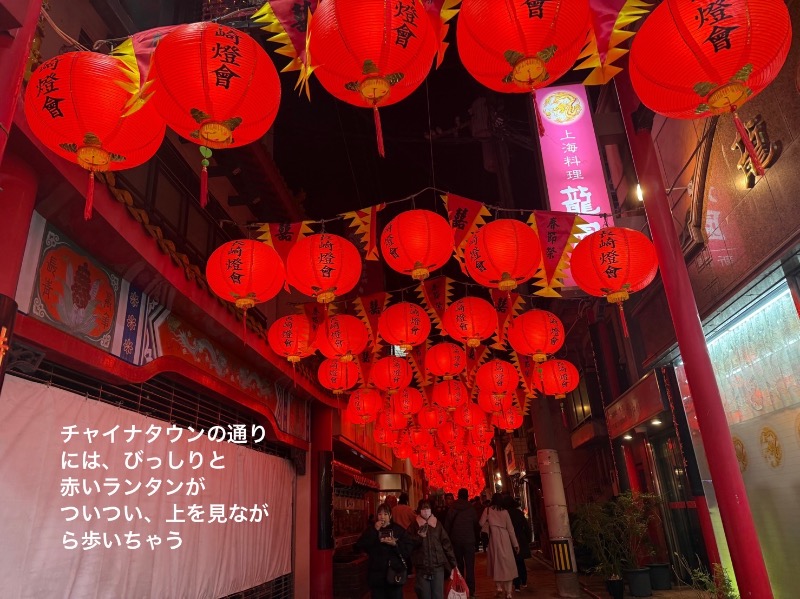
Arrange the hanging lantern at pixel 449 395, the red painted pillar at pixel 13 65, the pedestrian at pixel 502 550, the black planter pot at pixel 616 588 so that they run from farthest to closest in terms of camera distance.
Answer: the hanging lantern at pixel 449 395 → the pedestrian at pixel 502 550 → the black planter pot at pixel 616 588 → the red painted pillar at pixel 13 65

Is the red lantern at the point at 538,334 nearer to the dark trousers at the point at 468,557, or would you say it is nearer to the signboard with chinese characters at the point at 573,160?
the signboard with chinese characters at the point at 573,160

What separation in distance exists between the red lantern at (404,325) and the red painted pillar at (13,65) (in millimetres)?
6568

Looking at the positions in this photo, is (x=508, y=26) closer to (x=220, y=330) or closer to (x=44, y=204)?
(x=44, y=204)

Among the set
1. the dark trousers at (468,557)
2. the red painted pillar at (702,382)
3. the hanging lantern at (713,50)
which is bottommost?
the dark trousers at (468,557)

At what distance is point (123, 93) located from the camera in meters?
4.49

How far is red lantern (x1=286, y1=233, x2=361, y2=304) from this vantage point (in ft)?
23.4

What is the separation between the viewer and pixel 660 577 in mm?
11734

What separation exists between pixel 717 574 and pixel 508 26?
24.7 feet

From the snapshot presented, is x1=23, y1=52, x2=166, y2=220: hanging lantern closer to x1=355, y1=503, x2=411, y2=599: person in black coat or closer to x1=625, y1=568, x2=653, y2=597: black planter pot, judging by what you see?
x1=355, y1=503, x2=411, y2=599: person in black coat

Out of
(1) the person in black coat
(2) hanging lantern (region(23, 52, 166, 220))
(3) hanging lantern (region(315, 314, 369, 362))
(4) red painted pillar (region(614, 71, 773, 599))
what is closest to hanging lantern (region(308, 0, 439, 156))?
(2) hanging lantern (region(23, 52, 166, 220))

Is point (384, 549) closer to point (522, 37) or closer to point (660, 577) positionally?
point (660, 577)

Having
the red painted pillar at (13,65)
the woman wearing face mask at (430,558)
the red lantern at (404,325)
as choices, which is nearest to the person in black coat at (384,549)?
the woman wearing face mask at (430,558)

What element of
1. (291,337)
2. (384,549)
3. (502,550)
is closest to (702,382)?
(384,549)

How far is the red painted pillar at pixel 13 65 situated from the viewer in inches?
127
